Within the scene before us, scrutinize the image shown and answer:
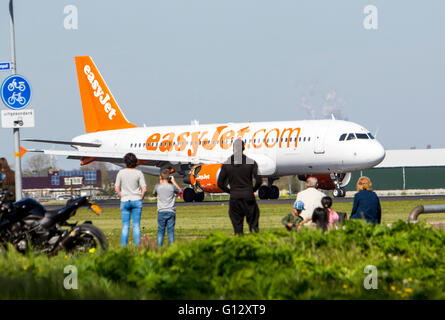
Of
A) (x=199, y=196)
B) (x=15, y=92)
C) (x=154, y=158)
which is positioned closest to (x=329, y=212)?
(x=15, y=92)

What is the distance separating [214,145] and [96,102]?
1105cm

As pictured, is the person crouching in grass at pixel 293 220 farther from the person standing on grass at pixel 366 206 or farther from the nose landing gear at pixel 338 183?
the nose landing gear at pixel 338 183

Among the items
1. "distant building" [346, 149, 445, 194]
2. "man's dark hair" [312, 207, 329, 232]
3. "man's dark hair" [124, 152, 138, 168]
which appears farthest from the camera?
"distant building" [346, 149, 445, 194]

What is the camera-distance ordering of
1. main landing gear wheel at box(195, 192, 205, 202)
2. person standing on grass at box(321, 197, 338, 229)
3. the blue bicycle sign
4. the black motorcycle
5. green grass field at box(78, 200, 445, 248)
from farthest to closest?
main landing gear wheel at box(195, 192, 205, 202) → green grass field at box(78, 200, 445, 248) → the blue bicycle sign → person standing on grass at box(321, 197, 338, 229) → the black motorcycle

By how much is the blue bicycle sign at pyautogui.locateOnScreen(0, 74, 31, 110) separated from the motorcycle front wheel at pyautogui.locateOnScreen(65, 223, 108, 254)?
5857 millimetres

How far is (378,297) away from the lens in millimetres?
9305

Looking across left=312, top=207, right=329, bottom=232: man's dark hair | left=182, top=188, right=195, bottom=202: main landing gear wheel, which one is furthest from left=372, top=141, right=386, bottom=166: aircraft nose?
left=312, top=207, right=329, bottom=232: man's dark hair

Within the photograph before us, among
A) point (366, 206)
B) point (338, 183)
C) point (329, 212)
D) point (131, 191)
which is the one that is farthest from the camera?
point (338, 183)

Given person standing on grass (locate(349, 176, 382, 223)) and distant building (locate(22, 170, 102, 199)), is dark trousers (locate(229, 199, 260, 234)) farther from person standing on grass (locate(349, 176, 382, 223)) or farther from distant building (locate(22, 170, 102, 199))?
distant building (locate(22, 170, 102, 199))

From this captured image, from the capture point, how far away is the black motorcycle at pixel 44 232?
45.5 feet

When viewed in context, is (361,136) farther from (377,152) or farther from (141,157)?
(141,157)

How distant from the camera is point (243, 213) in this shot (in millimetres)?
15719

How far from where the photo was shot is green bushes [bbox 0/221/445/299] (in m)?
9.59
